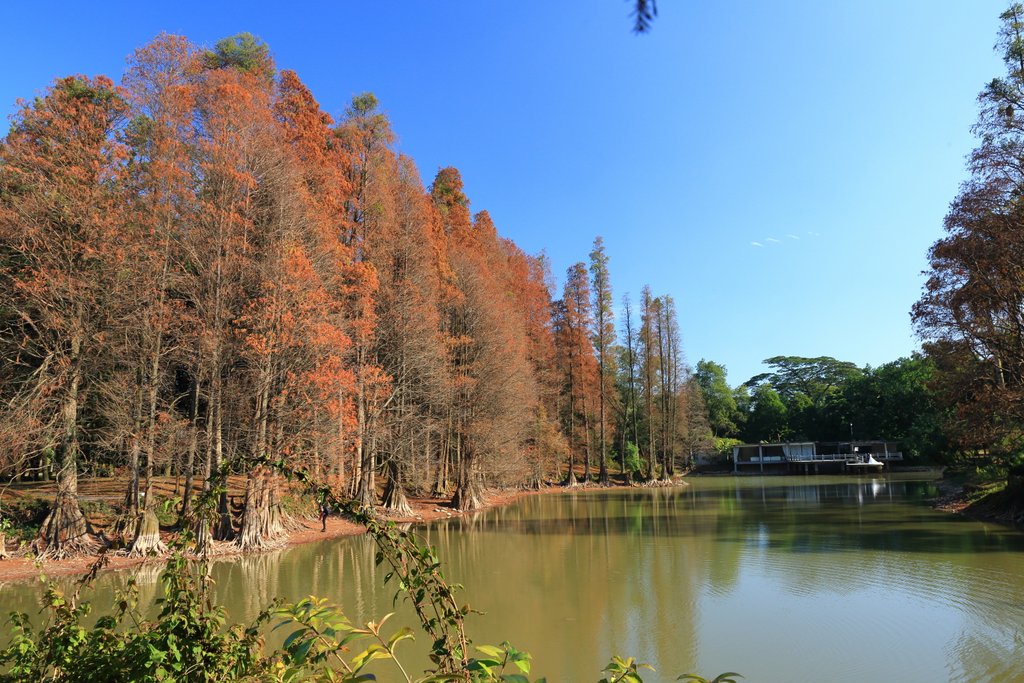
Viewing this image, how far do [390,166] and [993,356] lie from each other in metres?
19.3

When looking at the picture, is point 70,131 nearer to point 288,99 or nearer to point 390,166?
point 288,99

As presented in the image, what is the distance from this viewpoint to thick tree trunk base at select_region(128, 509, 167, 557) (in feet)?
36.9

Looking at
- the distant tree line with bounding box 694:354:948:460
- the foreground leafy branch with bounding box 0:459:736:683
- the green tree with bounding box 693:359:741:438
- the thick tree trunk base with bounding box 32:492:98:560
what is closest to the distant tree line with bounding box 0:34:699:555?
the thick tree trunk base with bounding box 32:492:98:560

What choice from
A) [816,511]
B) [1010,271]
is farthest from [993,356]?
[816,511]

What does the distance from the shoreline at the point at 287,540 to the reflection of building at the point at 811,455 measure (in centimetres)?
2792

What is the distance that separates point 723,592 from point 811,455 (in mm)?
48524

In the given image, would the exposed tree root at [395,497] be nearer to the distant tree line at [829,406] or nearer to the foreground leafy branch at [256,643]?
the foreground leafy branch at [256,643]

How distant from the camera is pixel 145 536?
11.4m

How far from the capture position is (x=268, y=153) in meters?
14.3

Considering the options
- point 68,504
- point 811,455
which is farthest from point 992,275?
point 811,455

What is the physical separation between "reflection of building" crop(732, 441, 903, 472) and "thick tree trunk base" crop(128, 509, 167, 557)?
47.6 meters

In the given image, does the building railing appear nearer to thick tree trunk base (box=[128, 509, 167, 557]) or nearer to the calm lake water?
the calm lake water

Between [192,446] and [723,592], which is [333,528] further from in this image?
[723,592]

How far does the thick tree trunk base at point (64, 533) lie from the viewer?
434 inches
